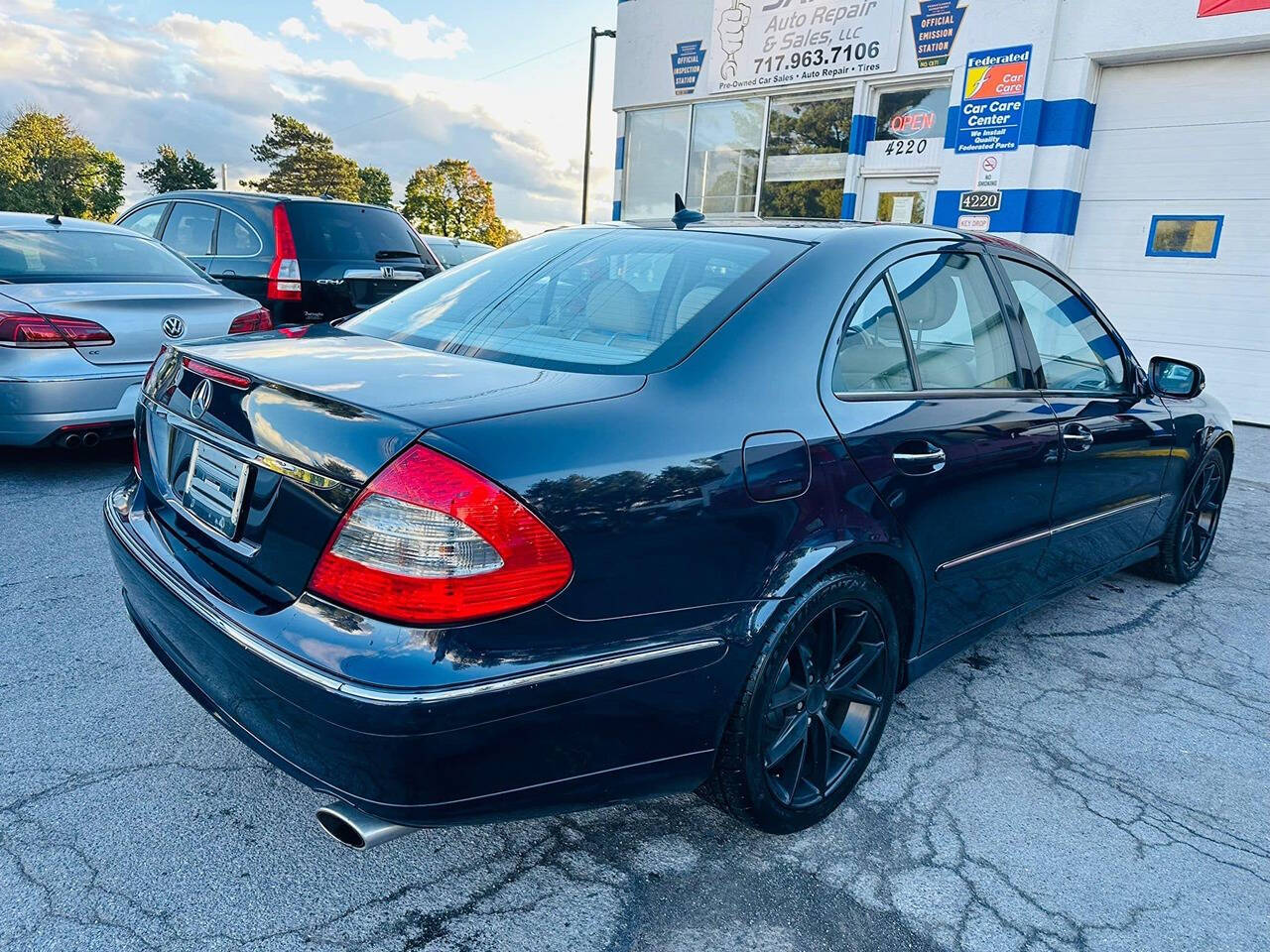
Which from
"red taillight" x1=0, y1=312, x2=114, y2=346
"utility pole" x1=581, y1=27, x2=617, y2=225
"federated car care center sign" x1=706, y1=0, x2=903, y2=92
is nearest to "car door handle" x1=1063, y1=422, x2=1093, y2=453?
"red taillight" x1=0, y1=312, x2=114, y2=346

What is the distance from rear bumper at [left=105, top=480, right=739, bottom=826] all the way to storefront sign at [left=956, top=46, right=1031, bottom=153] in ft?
31.3

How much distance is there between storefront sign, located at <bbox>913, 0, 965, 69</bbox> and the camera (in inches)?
388

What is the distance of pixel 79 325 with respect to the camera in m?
4.46

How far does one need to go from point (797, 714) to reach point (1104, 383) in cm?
210

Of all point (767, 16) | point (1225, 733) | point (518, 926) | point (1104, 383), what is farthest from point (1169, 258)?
point (518, 926)

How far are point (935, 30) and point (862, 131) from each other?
134 centimetres

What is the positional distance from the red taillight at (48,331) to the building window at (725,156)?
9.48m

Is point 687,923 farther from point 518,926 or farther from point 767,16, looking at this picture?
point 767,16

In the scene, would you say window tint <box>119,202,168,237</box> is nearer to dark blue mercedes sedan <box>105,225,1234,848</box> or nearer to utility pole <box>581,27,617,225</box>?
dark blue mercedes sedan <box>105,225,1234,848</box>

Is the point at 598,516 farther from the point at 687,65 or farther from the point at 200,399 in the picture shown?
the point at 687,65

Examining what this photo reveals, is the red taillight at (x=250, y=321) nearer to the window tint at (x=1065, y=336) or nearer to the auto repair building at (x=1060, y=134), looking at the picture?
the window tint at (x=1065, y=336)

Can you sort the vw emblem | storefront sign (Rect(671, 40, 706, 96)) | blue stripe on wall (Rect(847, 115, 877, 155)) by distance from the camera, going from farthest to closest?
storefront sign (Rect(671, 40, 706, 96)) < blue stripe on wall (Rect(847, 115, 877, 155)) < the vw emblem

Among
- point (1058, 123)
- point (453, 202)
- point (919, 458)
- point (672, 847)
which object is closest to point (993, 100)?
point (1058, 123)

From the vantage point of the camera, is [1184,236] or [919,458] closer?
Answer: [919,458]
